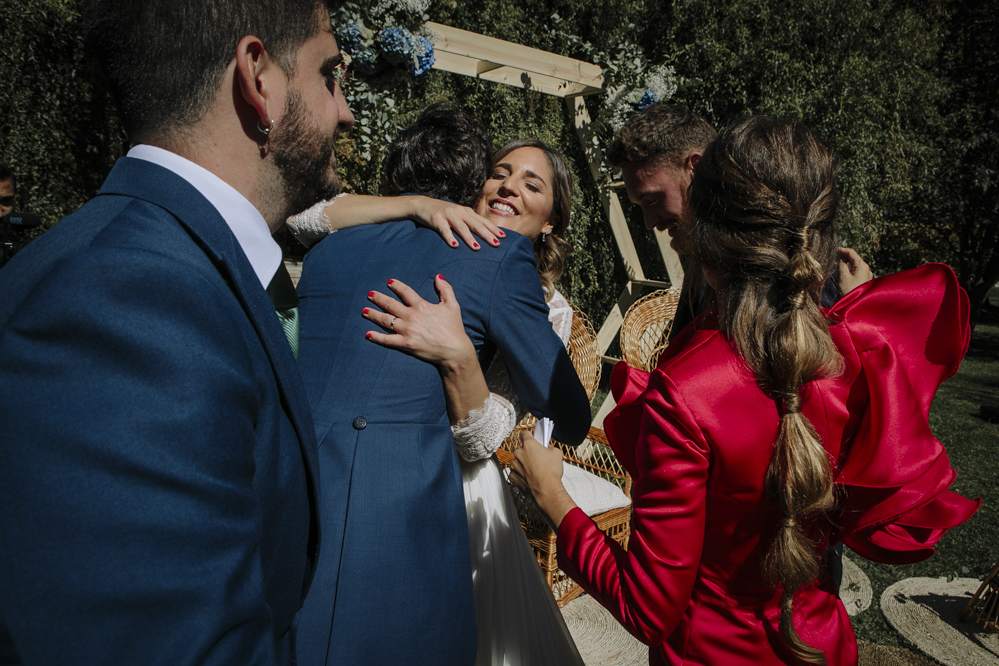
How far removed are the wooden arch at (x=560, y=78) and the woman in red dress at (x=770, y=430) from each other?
133 inches

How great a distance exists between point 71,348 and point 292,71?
0.58 meters

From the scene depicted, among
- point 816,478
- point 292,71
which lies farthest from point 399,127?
point 816,478

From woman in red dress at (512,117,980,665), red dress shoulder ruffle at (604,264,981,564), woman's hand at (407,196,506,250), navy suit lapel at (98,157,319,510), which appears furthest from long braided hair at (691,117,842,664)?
navy suit lapel at (98,157,319,510)

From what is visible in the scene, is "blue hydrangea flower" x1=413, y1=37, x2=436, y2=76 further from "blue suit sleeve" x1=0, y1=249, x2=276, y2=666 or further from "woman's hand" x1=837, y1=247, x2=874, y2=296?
"blue suit sleeve" x1=0, y1=249, x2=276, y2=666

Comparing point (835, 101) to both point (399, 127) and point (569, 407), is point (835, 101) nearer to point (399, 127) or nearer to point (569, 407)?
point (399, 127)

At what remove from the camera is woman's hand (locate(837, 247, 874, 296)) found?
1812 mm

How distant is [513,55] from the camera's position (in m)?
4.49

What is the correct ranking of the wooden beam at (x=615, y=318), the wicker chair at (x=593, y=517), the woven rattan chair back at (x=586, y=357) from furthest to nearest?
the wooden beam at (x=615, y=318) < the woven rattan chair back at (x=586, y=357) < the wicker chair at (x=593, y=517)

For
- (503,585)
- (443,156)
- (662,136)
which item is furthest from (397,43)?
(503,585)

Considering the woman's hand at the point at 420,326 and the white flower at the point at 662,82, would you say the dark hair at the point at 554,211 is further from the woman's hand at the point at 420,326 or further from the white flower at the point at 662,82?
the white flower at the point at 662,82

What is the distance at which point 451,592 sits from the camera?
131 centimetres

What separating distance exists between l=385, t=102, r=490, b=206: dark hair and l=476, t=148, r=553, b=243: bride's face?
0.36 meters

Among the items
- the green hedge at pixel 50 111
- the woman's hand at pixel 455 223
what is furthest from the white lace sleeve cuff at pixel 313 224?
the green hedge at pixel 50 111

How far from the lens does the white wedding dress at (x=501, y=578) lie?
5.91ft
